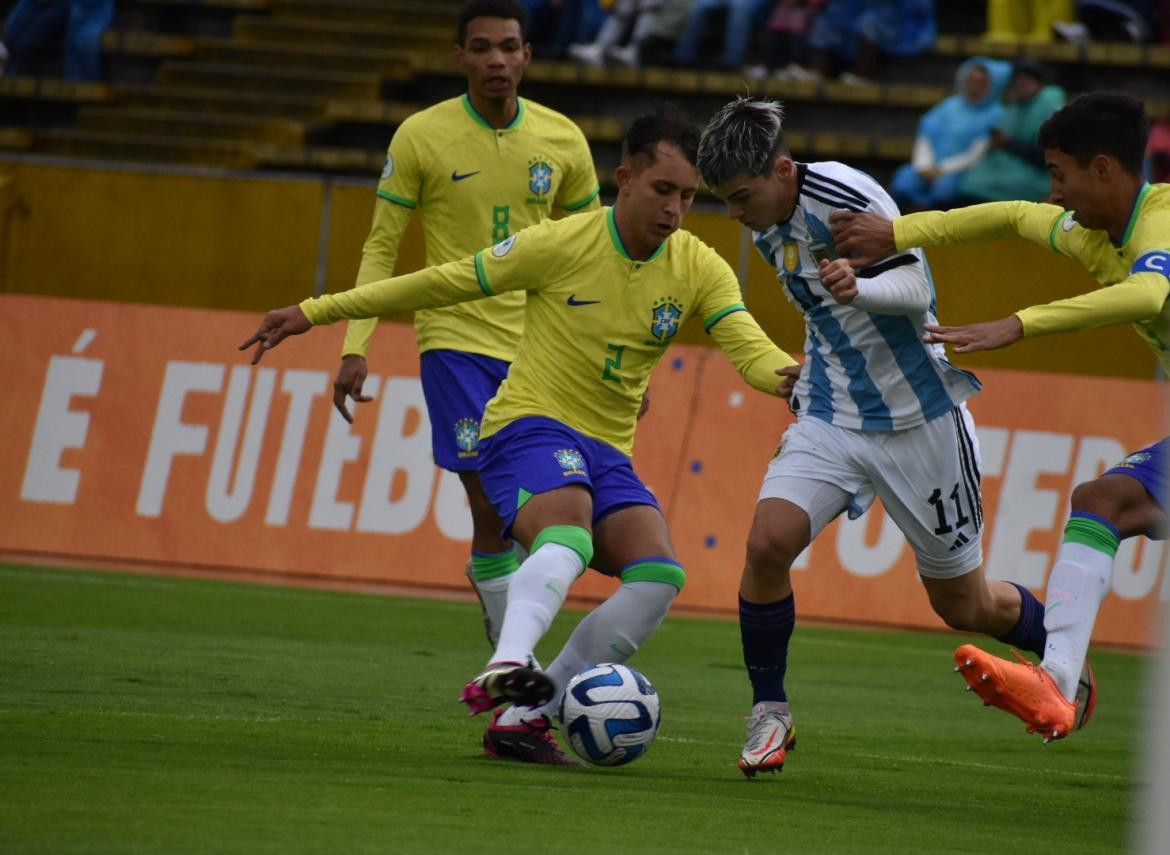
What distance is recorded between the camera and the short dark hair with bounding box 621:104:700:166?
6.43 m

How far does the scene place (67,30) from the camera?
62.7ft

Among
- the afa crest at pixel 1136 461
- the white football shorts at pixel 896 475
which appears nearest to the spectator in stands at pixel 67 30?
the white football shorts at pixel 896 475

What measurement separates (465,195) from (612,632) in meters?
2.49

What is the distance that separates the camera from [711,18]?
17.9m

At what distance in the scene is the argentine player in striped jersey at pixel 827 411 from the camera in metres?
6.35

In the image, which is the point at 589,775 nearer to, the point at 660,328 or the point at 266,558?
the point at 660,328

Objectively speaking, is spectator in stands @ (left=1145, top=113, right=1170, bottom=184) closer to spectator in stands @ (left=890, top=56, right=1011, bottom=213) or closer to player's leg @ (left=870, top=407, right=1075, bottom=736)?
spectator in stands @ (left=890, top=56, right=1011, bottom=213)

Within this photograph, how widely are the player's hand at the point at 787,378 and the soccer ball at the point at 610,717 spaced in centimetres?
115

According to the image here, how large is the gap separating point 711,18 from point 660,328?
11729mm

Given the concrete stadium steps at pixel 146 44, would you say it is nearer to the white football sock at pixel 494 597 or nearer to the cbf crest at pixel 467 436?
the cbf crest at pixel 467 436

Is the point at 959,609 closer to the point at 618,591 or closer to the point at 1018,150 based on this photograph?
the point at 618,591

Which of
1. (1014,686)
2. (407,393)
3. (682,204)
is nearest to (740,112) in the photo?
(682,204)

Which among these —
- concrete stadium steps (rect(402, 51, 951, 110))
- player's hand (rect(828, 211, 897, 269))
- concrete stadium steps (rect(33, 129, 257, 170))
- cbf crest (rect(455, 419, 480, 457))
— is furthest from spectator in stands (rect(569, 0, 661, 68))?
→ player's hand (rect(828, 211, 897, 269))

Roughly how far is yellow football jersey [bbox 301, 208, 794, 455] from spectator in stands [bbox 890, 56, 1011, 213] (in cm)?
858
